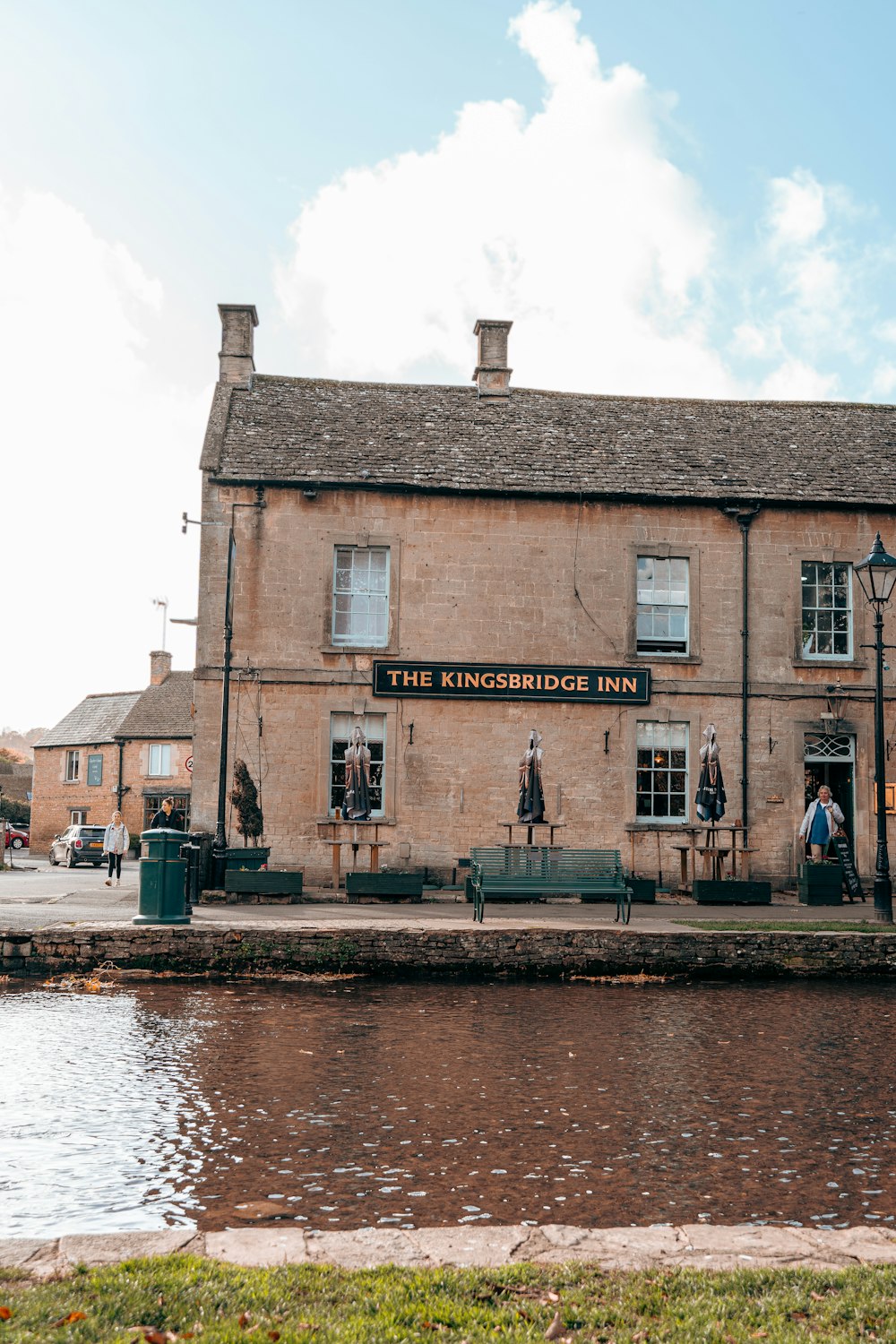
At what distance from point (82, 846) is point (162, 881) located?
24469mm

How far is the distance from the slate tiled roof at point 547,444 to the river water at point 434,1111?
11902mm

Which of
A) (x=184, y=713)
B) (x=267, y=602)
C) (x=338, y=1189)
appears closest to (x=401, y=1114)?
(x=338, y=1189)

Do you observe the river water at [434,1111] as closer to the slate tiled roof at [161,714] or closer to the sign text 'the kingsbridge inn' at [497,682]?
the sign text 'the kingsbridge inn' at [497,682]

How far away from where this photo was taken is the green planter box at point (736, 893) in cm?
1809

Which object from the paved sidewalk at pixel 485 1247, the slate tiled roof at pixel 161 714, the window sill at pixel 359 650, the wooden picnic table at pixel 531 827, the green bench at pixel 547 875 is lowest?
the paved sidewalk at pixel 485 1247

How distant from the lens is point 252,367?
912 inches

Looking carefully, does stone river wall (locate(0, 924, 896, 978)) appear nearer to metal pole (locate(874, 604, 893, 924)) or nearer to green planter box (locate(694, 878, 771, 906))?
metal pole (locate(874, 604, 893, 924))

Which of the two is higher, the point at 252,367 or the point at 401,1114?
the point at 252,367

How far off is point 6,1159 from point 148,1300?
2359mm

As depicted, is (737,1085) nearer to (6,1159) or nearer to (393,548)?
(6,1159)

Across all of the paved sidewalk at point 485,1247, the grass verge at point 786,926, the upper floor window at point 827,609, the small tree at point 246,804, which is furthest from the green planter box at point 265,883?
the paved sidewalk at point 485,1247

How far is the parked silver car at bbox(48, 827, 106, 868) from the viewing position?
3621 cm

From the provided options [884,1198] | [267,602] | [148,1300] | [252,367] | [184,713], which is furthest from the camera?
[184,713]

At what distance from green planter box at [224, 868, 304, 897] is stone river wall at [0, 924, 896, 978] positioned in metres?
4.59
